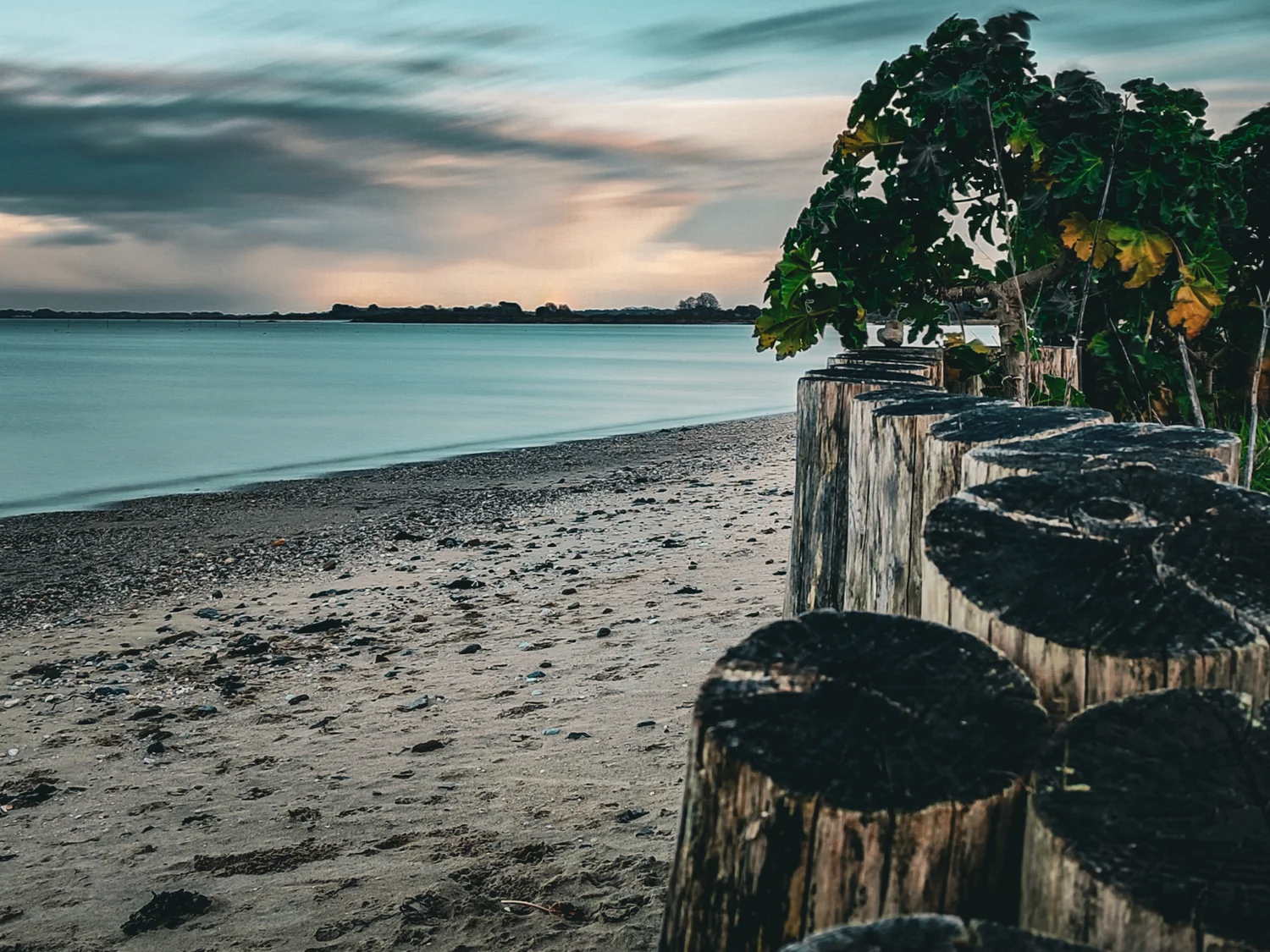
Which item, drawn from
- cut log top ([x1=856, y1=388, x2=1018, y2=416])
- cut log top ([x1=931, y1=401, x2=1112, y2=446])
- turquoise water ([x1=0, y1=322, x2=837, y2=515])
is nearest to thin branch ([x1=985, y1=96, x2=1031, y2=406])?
cut log top ([x1=856, y1=388, x2=1018, y2=416])

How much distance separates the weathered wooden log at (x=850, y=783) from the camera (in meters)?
1.22

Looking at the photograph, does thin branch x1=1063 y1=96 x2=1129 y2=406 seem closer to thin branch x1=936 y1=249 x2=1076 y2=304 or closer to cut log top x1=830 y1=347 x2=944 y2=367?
thin branch x1=936 y1=249 x2=1076 y2=304

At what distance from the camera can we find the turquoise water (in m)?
18.4

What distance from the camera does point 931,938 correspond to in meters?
0.98

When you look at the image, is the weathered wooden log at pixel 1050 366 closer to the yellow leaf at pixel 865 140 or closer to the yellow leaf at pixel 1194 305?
the yellow leaf at pixel 1194 305

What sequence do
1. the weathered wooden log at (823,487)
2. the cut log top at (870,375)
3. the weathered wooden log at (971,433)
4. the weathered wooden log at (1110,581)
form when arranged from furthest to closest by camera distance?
1. the cut log top at (870,375)
2. the weathered wooden log at (823,487)
3. the weathered wooden log at (971,433)
4. the weathered wooden log at (1110,581)

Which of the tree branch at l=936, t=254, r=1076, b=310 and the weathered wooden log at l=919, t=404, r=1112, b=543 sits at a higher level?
the tree branch at l=936, t=254, r=1076, b=310

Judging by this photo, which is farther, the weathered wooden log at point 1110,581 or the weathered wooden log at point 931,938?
the weathered wooden log at point 1110,581

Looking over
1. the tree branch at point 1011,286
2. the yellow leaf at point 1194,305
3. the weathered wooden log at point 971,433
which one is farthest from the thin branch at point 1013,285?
the weathered wooden log at point 971,433

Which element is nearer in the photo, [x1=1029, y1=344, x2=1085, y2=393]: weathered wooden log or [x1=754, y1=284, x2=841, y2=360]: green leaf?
[x1=1029, y1=344, x2=1085, y2=393]: weathered wooden log

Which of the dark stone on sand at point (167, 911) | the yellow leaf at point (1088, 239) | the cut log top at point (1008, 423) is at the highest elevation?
the yellow leaf at point (1088, 239)

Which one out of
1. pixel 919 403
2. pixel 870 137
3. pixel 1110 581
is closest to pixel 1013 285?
pixel 870 137

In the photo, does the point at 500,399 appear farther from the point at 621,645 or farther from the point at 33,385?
the point at 621,645

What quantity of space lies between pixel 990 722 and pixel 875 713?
144mm
